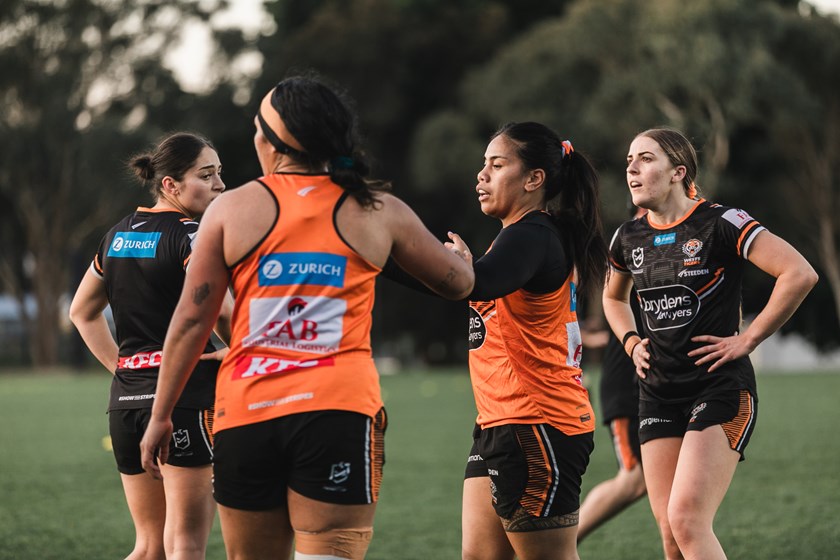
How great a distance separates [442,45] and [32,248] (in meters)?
19.8

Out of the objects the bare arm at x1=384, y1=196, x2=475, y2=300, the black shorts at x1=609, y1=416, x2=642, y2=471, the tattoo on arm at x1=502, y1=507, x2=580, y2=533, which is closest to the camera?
the bare arm at x1=384, y1=196, x2=475, y2=300

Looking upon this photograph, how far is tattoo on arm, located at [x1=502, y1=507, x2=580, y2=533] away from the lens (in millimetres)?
4555

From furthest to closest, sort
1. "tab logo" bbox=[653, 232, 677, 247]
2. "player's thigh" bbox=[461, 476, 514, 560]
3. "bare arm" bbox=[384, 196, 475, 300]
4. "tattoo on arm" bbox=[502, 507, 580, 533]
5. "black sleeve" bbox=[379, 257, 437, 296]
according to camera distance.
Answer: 1. "tab logo" bbox=[653, 232, 677, 247]
2. "player's thigh" bbox=[461, 476, 514, 560]
3. "tattoo on arm" bbox=[502, 507, 580, 533]
4. "black sleeve" bbox=[379, 257, 437, 296]
5. "bare arm" bbox=[384, 196, 475, 300]

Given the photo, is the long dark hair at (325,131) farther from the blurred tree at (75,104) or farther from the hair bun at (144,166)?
the blurred tree at (75,104)

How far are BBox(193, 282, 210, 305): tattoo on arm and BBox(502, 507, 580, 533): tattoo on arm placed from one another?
5.40 ft

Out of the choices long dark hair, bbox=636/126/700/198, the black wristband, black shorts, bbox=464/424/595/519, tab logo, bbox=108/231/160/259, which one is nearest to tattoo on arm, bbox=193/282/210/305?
black shorts, bbox=464/424/595/519

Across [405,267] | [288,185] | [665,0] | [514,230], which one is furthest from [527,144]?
[665,0]

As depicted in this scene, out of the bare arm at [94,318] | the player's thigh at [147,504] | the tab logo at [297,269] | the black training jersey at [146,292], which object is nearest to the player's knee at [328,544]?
the tab logo at [297,269]

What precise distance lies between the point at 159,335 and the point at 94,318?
54 cm

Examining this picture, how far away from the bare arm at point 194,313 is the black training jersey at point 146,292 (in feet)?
4.91

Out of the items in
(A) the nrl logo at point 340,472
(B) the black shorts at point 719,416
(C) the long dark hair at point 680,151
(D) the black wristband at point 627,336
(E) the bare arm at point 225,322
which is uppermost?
(C) the long dark hair at point 680,151

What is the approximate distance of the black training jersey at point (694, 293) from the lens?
5.49 m

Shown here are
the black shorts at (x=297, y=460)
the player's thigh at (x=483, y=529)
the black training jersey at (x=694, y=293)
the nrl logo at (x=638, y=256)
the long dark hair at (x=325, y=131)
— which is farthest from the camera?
the nrl logo at (x=638, y=256)

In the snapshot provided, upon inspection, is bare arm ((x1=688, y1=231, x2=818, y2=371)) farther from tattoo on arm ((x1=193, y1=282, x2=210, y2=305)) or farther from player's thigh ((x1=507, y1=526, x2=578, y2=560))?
tattoo on arm ((x1=193, y1=282, x2=210, y2=305))
